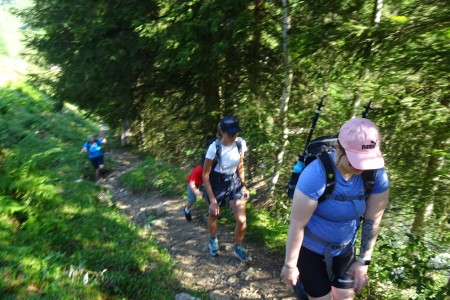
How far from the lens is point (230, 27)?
7398mm

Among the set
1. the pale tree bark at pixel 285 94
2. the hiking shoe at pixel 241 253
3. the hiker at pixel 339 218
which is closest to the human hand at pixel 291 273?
the hiker at pixel 339 218

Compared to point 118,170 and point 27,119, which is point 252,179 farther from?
point 27,119

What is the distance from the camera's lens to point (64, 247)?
457 cm

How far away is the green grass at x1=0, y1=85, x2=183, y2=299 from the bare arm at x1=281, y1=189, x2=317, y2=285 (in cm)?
199

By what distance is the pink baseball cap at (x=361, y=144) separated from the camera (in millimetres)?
2499

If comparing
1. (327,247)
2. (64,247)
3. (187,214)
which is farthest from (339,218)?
(187,214)

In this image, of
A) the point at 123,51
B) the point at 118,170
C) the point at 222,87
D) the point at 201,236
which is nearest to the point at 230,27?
the point at 222,87

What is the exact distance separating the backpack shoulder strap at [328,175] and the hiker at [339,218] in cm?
3

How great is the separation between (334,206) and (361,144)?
1.67 feet

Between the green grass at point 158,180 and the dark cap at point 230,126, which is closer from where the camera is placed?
the dark cap at point 230,126

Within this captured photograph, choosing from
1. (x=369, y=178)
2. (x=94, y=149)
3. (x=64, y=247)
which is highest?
(x=369, y=178)

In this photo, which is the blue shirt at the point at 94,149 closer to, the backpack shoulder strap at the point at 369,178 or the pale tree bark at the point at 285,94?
the pale tree bark at the point at 285,94

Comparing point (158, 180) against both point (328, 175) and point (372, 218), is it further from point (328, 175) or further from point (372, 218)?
point (328, 175)

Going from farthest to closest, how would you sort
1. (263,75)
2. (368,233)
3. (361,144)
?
(263,75) → (368,233) → (361,144)
